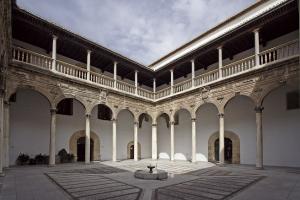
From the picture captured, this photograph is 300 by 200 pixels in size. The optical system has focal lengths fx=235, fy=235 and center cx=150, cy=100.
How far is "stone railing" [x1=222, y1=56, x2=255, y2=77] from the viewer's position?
11.5 metres

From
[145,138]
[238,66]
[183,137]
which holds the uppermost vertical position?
[238,66]

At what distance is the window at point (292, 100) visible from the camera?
11031 mm

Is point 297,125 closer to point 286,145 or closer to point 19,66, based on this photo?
point 286,145

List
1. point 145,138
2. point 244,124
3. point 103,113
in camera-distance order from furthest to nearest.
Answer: point 145,138 < point 103,113 < point 244,124

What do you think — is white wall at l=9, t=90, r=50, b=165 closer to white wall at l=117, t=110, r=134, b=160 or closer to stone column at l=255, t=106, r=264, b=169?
white wall at l=117, t=110, r=134, b=160

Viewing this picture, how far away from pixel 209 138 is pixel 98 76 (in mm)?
7788

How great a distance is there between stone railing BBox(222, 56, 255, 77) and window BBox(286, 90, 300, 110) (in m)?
2.27

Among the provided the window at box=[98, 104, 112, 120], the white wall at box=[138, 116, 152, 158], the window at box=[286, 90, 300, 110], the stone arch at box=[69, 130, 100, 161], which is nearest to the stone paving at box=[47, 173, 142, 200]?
the stone arch at box=[69, 130, 100, 161]

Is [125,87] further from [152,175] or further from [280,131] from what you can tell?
[280,131]

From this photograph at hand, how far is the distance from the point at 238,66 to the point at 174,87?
485 centimetres

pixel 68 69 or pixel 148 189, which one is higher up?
pixel 68 69

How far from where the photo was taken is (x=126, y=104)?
15.0 meters

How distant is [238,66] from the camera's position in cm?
1195

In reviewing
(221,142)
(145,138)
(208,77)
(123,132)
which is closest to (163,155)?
(145,138)
